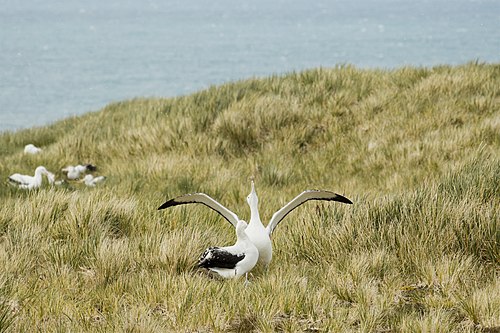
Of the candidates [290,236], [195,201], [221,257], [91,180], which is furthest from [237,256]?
[91,180]

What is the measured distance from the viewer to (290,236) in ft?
15.0

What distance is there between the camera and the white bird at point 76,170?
904 centimetres

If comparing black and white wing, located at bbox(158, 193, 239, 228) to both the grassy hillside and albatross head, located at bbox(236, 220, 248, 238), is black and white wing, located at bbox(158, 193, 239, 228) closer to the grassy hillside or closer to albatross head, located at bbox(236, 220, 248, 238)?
albatross head, located at bbox(236, 220, 248, 238)

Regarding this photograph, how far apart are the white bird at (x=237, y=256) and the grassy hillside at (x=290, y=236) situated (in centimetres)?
12

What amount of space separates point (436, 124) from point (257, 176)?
2.87m

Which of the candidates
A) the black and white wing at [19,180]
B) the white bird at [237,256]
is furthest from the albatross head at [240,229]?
the black and white wing at [19,180]

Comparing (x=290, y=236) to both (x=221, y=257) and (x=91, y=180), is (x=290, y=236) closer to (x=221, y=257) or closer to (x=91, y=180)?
(x=221, y=257)

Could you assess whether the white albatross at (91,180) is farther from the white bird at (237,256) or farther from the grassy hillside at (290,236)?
the white bird at (237,256)

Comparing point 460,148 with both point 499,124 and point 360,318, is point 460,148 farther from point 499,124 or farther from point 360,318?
point 360,318

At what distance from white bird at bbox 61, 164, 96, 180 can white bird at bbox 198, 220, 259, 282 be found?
19.7 ft

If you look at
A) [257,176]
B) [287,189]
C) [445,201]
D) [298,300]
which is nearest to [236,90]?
[257,176]

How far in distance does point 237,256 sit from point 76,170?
20.4 feet

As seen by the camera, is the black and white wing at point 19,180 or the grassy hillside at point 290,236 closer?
the grassy hillside at point 290,236

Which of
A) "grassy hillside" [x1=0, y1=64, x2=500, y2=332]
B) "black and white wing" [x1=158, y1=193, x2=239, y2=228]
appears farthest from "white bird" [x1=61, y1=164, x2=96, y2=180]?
"black and white wing" [x1=158, y1=193, x2=239, y2=228]
